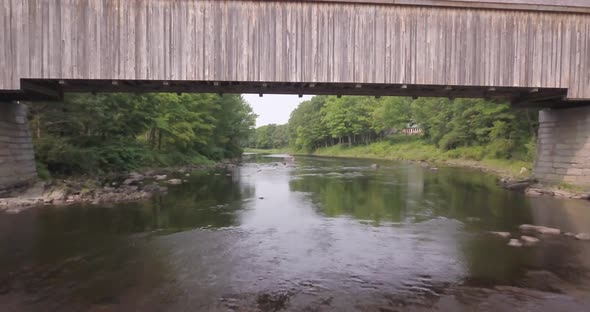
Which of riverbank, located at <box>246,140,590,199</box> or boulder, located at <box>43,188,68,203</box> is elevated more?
riverbank, located at <box>246,140,590,199</box>

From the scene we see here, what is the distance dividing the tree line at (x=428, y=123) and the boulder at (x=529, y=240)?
16440 millimetres

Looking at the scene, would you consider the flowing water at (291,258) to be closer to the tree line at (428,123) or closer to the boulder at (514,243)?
the boulder at (514,243)

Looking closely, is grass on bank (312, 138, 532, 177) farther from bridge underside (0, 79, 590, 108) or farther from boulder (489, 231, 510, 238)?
boulder (489, 231, 510, 238)

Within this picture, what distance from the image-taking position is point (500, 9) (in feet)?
40.6

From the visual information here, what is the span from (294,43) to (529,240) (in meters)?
8.46

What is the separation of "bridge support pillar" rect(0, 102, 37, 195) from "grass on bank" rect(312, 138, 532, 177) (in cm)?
2259

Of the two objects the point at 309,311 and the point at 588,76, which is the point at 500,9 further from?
the point at 309,311

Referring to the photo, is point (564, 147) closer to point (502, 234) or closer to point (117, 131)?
point (502, 234)

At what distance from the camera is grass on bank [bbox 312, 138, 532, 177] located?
25.6 m

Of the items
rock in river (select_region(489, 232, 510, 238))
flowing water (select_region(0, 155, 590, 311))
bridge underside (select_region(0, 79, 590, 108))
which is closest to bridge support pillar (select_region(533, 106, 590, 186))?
bridge underside (select_region(0, 79, 590, 108))

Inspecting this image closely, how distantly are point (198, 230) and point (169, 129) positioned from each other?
1799cm

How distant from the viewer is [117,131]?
20984 millimetres

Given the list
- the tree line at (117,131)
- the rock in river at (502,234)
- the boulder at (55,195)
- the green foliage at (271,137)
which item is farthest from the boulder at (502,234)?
the green foliage at (271,137)

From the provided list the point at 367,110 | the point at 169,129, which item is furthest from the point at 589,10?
the point at 367,110
